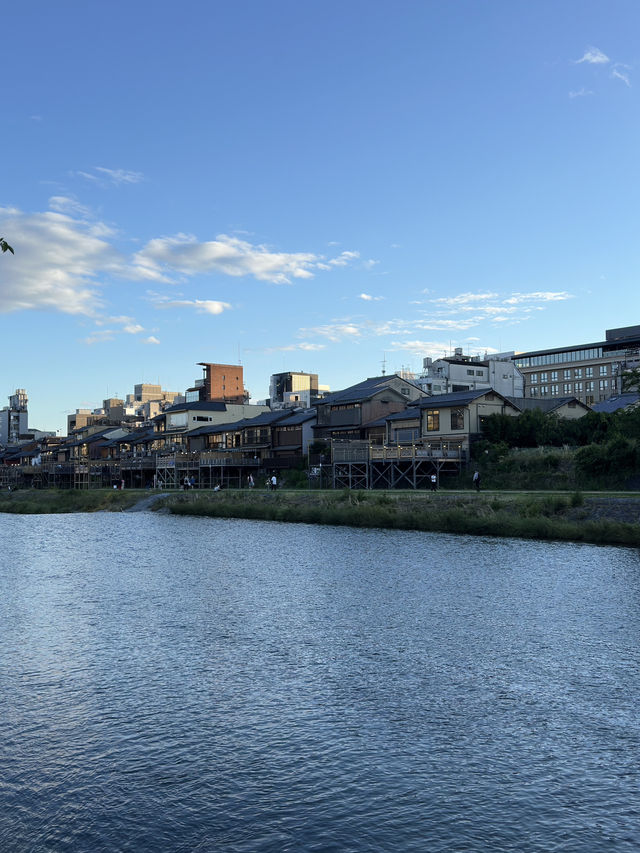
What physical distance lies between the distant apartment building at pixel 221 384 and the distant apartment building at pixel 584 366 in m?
56.5

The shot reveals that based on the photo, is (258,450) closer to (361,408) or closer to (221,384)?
(361,408)

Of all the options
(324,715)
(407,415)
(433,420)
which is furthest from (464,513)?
(407,415)

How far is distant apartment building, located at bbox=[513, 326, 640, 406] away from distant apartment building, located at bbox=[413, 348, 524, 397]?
103ft

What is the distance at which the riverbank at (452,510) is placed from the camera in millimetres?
41062

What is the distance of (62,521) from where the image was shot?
70.4 metres

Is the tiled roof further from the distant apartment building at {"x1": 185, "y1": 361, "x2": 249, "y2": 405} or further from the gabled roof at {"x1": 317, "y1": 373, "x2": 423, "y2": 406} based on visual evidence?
the distant apartment building at {"x1": 185, "y1": 361, "x2": 249, "y2": 405}

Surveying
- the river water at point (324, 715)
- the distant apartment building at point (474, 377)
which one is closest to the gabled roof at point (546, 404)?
the distant apartment building at point (474, 377)

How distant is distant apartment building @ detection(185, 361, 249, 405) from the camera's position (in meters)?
140

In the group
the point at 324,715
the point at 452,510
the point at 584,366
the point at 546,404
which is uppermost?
the point at 584,366

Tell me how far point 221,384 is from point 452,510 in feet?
323

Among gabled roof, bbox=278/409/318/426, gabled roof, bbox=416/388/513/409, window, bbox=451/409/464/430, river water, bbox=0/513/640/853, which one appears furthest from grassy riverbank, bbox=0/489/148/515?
river water, bbox=0/513/640/853

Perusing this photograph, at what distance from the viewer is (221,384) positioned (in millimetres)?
141625

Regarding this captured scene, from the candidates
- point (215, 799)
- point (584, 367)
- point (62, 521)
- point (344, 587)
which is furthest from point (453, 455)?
point (584, 367)

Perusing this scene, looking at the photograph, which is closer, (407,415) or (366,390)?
(407,415)
